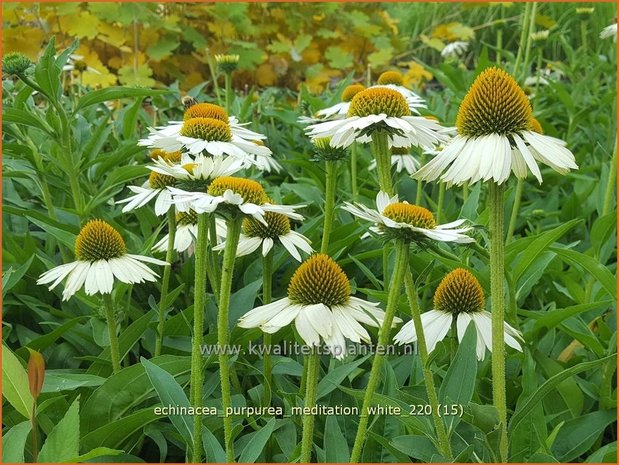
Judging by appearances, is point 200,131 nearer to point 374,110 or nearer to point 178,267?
point 374,110

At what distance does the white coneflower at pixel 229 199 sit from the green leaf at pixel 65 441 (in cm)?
27

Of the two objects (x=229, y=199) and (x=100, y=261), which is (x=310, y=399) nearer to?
(x=229, y=199)

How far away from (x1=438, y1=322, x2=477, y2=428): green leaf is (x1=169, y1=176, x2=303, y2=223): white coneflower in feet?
0.81

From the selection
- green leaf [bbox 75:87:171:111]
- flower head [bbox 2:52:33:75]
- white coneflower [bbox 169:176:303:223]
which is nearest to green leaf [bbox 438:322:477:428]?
white coneflower [bbox 169:176:303:223]

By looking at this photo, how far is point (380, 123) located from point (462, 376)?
1.04 feet

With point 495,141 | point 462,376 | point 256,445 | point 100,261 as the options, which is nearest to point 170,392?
point 256,445

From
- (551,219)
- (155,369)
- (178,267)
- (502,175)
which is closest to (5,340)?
(178,267)

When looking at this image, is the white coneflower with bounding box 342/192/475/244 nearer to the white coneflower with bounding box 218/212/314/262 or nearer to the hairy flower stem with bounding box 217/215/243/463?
the hairy flower stem with bounding box 217/215/243/463

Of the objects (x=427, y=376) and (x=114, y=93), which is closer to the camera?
(x=427, y=376)

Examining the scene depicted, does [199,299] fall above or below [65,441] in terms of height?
above

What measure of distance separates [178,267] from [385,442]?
2.06 ft

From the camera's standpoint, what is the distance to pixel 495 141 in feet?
2.46

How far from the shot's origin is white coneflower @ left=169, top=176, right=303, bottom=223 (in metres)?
0.73

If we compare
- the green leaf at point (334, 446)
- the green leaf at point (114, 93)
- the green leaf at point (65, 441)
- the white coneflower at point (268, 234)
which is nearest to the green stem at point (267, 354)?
the white coneflower at point (268, 234)
